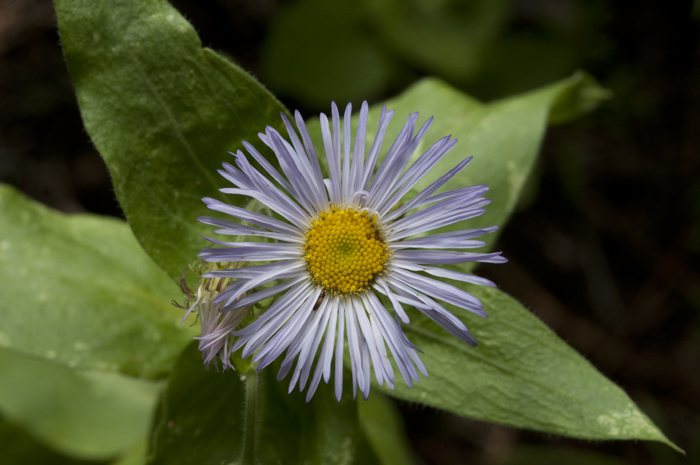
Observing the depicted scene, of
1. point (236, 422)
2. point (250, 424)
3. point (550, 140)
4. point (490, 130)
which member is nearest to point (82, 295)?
point (236, 422)

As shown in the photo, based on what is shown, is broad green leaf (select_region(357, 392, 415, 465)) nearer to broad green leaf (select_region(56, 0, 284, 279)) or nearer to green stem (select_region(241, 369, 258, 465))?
green stem (select_region(241, 369, 258, 465))

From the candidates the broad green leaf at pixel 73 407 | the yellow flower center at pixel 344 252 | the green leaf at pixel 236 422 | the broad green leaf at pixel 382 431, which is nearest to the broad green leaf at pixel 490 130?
the yellow flower center at pixel 344 252

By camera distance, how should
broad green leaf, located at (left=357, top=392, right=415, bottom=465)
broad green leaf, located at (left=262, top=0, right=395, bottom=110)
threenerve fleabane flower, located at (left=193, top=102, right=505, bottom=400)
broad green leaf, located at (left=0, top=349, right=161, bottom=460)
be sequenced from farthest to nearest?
1. broad green leaf, located at (left=262, top=0, right=395, bottom=110)
2. broad green leaf, located at (left=0, top=349, right=161, bottom=460)
3. broad green leaf, located at (left=357, top=392, right=415, bottom=465)
4. threenerve fleabane flower, located at (left=193, top=102, right=505, bottom=400)

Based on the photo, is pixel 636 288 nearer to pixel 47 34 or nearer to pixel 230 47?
pixel 230 47

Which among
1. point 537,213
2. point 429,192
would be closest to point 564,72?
point 537,213

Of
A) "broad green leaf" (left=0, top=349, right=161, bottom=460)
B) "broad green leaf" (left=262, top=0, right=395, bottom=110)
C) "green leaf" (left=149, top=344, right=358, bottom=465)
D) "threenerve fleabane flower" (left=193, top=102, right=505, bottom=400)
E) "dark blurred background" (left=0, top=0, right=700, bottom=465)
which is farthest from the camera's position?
"broad green leaf" (left=262, top=0, right=395, bottom=110)

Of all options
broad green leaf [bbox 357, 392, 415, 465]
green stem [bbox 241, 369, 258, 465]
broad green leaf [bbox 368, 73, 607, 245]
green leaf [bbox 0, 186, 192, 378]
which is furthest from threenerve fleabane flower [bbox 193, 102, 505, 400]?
broad green leaf [bbox 357, 392, 415, 465]
